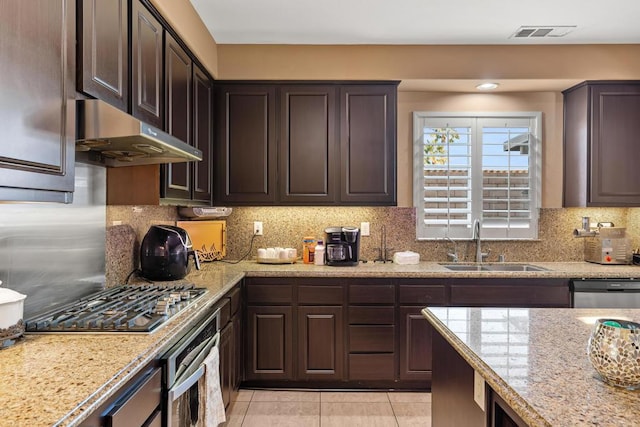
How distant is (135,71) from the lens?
1.92m

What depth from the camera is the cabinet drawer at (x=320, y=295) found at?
303cm

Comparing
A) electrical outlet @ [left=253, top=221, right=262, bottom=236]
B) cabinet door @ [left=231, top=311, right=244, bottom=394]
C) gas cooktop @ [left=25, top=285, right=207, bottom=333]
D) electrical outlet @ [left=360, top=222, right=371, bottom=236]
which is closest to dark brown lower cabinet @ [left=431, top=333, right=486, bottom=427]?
gas cooktop @ [left=25, top=285, right=207, bottom=333]

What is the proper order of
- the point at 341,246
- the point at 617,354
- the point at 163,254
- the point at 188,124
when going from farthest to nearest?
the point at 341,246, the point at 188,124, the point at 163,254, the point at 617,354

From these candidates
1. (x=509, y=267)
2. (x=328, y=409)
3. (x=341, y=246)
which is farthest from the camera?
(x=509, y=267)

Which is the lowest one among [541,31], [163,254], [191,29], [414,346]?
[414,346]

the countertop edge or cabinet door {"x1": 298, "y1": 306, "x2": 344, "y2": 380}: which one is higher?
the countertop edge

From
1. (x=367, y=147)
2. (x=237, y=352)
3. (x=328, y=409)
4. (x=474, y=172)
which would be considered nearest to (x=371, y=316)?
(x=328, y=409)

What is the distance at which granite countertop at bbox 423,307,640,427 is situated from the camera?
2.96 feet

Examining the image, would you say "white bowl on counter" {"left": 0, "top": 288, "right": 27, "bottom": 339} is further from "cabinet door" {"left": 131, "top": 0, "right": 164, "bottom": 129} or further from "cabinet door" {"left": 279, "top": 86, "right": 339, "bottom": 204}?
"cabinet door" {"left": 279, "top": 86, "right": 339, "bottom": 204}

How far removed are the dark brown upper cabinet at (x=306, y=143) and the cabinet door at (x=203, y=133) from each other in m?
0.13

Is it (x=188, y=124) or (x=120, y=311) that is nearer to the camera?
(x=120, y=311)

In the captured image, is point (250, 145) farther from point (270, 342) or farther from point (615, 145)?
point (615, 145)

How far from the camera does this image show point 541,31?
307 cm

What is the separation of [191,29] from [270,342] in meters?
2.26
